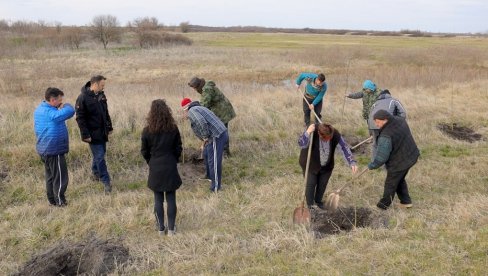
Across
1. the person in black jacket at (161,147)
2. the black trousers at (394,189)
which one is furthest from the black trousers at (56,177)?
the black trousers at (394,189)

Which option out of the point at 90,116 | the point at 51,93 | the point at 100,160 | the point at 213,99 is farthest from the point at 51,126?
the point at 213,99

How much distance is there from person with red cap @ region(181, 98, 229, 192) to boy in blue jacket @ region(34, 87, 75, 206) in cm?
148

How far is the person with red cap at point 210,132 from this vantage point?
5.34m

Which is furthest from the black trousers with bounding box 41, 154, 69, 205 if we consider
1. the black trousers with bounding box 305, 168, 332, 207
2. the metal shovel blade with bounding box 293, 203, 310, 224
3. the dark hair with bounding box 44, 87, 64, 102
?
the black trousers with bounding box 305, 168, 332, 207

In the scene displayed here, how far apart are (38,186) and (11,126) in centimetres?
228

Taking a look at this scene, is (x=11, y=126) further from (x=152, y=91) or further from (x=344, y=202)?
(x=344, y=202)

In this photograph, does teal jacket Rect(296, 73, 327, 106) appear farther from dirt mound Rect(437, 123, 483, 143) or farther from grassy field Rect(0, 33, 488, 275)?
dirt mound Rect(437, 123, 483, 143)

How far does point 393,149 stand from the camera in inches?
188

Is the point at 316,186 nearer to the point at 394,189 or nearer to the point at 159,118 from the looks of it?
the point at 394,189

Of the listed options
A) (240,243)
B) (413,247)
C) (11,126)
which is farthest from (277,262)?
(11,126)

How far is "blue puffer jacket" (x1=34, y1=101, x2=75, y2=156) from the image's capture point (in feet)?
15.9

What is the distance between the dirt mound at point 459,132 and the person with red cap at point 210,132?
5.68 meters

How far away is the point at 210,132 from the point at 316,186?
1.62 metres

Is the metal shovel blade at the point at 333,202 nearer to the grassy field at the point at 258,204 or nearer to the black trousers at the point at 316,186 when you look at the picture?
the black trousers at the point at 316,186
